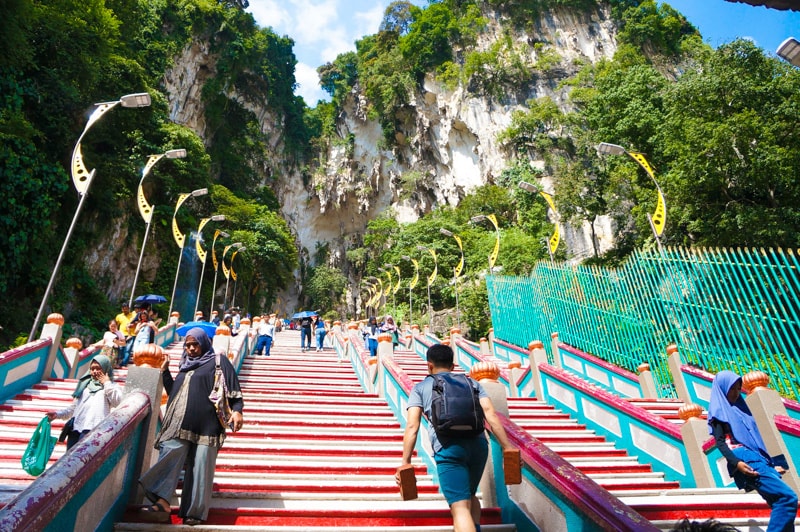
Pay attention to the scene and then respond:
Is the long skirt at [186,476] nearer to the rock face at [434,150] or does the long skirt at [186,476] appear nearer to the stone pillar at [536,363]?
the stone pillar at [536,363]

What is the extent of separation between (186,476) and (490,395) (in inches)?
82.5

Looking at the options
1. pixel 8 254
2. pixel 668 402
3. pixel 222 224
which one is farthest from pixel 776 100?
pixel 222 224

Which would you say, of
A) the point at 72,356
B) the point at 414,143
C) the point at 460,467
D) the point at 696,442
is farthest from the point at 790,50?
the point at 414,143

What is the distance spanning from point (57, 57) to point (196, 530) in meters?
19.9

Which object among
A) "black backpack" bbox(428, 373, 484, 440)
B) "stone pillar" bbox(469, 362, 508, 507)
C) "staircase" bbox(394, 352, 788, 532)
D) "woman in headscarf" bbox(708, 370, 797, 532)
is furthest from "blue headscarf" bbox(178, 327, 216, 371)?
"woman in headscarf" bbox(708, 370, 797, 532)

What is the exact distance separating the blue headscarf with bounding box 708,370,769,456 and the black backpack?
1.85m

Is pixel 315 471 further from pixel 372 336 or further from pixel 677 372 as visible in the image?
pixel 372 336

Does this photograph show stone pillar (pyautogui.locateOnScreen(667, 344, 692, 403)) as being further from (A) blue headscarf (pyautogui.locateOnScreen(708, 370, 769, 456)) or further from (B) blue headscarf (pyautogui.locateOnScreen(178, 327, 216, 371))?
(B) blue headscarf (pyautogui.locateOnScreen(178, 327, 216, 371))

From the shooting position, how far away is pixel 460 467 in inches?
94.6

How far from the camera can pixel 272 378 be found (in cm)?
838

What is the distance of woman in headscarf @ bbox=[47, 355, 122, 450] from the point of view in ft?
11.8

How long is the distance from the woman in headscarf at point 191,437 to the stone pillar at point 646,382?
22.5 ft

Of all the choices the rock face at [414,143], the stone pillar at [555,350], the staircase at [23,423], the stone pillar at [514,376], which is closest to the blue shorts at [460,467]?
the staircase at [23,423]

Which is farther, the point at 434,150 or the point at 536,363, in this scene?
the point at 434,150
